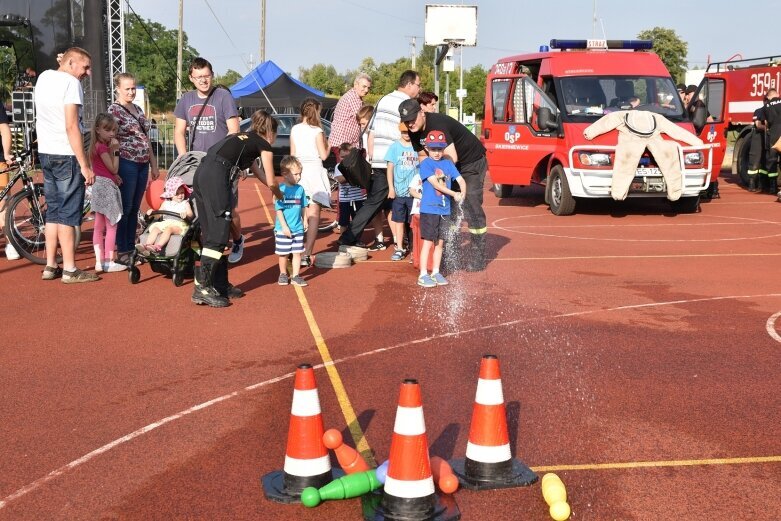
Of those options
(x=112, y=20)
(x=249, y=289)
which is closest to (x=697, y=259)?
(x=249, y=289)

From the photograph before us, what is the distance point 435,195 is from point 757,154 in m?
12.7

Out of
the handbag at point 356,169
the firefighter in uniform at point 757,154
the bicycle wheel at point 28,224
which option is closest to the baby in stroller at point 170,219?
the bicycle wheel at point 28,224

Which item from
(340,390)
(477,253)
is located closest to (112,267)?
(477,253)

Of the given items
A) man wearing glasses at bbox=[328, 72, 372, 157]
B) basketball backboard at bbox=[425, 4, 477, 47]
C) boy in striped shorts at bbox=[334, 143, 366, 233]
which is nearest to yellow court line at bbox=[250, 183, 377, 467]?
boy in striped shorts at bbox=[334, 143, 366, 233]

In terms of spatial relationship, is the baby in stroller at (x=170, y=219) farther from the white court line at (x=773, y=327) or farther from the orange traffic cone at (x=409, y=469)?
the orange traffic cone at (x=409, y=469)

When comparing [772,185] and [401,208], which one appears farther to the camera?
[772,185]

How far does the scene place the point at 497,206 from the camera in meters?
18.0

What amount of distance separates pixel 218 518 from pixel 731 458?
99.8 inches

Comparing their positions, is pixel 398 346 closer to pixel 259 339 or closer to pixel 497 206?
pixel 259 339

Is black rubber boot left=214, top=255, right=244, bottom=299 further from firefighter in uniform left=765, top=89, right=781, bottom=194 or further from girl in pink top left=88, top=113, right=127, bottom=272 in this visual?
firefighter in uniform left=765, top=89, right=781, bottom=194

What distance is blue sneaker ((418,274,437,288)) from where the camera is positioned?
31.6 feet

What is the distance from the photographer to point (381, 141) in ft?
36.6

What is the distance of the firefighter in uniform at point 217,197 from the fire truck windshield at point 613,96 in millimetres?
8185

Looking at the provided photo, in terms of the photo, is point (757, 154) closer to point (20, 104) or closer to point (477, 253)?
point (477, 253)
